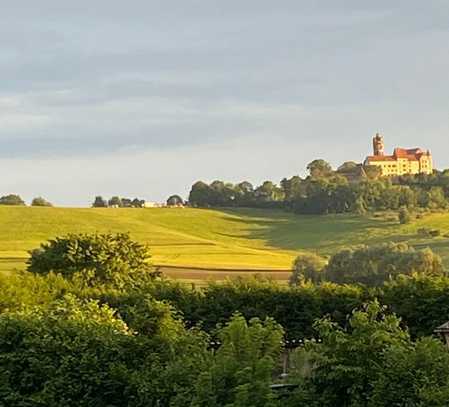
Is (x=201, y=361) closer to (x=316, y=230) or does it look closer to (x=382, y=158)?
(x=316, y=230)

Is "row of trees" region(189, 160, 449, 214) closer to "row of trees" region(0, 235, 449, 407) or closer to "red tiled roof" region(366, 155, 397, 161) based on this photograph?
"red tiled roof" region(366, 155, 397, 161)

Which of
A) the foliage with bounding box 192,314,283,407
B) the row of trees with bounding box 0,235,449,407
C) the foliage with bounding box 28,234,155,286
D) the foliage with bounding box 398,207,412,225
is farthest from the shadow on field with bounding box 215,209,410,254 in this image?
the foliage with bounding box 192,314,283,407

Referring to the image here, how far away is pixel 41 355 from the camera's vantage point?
44.5 feet

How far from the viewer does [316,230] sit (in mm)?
66125

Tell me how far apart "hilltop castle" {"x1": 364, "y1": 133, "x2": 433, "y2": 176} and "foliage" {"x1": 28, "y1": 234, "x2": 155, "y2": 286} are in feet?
273

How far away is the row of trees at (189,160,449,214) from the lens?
235ft

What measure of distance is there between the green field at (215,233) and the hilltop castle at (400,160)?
4591cm

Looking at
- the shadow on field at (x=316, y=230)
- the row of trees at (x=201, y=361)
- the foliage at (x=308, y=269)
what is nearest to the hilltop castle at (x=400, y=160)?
the shadow on field at (x=316, y=230)

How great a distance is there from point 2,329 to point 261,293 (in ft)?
35.2

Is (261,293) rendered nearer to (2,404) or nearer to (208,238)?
(2,404)

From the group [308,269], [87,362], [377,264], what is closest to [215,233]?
[308,269]

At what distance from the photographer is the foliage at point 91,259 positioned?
31.9m

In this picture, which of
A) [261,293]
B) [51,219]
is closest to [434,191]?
[51,219]

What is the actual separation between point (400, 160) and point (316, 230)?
62.2 metres
